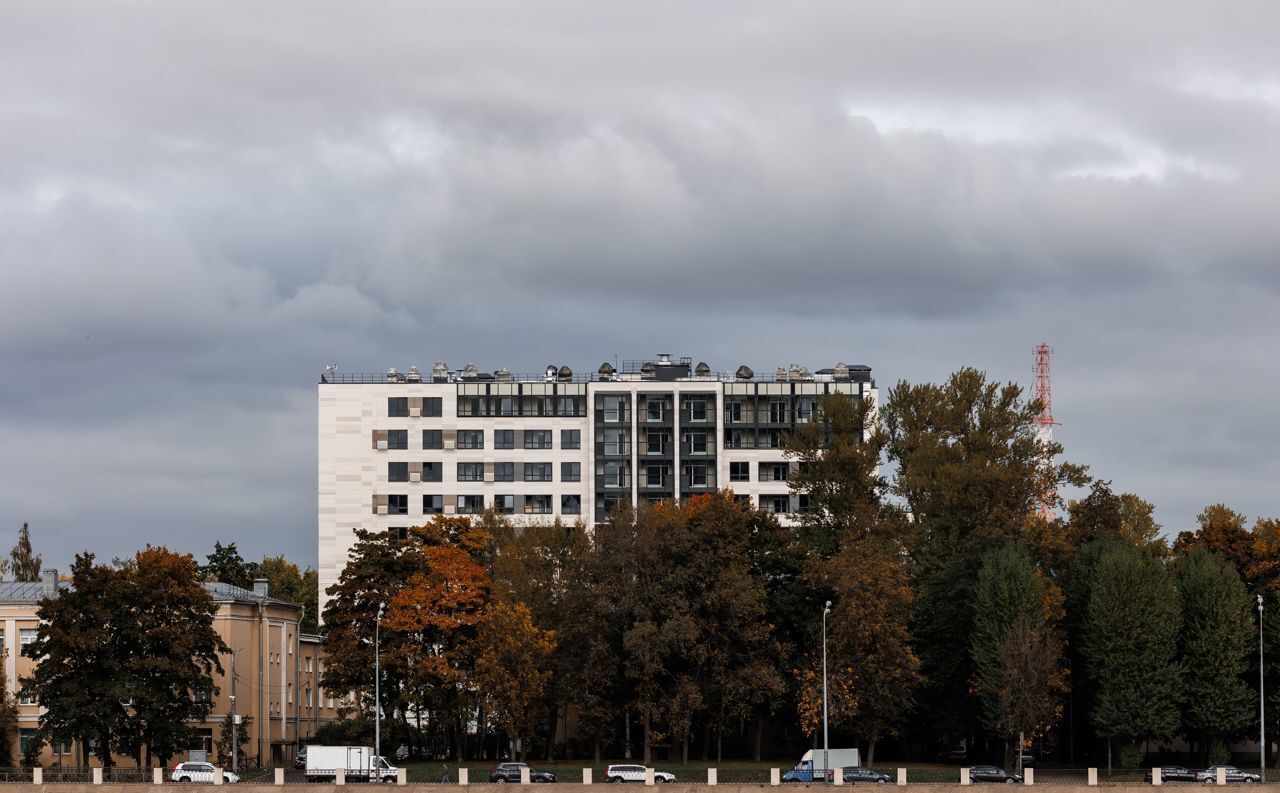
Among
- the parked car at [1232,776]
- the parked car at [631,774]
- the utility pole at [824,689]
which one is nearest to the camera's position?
the parked car at [1232,776]

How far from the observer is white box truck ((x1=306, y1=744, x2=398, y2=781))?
105250mm

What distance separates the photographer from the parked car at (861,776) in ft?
331

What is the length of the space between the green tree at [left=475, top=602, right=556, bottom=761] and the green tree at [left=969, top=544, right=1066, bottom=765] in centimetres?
2936

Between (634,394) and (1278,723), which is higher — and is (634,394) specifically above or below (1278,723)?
above

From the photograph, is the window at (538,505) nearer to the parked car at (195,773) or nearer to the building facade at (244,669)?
the building facade at (244,669)

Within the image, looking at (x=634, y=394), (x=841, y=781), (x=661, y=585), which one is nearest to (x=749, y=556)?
(x=661, y=585)

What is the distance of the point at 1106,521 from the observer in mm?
137375

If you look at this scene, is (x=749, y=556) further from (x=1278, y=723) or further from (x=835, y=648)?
(x=1278, y=723)

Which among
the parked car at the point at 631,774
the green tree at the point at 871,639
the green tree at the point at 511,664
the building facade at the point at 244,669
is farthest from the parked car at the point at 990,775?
the building facade at the point at 244,669

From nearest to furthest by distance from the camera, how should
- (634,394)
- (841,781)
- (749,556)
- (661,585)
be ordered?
(841,781), (661,585), (749,556), (634,394)

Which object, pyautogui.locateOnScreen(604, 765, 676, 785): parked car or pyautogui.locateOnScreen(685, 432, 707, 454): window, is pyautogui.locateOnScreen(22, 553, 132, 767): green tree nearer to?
pyautogui.locateOnScreen(604, 765, 676, 785): parked car

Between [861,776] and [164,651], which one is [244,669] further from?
[861,776]

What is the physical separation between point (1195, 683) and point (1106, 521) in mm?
21007

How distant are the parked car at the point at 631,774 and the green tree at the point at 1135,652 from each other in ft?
100
